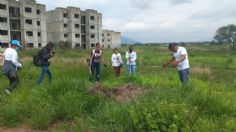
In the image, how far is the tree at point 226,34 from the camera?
8869 centimetres

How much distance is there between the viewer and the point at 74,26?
55.9 m

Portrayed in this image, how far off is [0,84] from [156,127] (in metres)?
6.48

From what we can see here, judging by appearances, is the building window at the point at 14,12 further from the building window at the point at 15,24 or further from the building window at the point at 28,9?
the building window at the point at 28,9

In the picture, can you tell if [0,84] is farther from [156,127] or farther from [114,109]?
[156,127]

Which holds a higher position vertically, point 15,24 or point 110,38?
point 15,24

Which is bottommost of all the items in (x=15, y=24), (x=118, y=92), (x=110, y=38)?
(x=118, y=92)

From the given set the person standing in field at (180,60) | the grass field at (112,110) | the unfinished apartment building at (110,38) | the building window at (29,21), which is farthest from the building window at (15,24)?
the person standing in field at (180,60)

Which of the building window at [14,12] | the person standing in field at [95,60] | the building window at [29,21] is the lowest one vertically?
the person standing in field at [95,60]

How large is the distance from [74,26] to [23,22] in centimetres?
1355

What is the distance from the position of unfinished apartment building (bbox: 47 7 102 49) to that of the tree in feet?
169

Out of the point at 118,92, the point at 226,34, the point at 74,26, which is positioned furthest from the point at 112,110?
the point at 226,34

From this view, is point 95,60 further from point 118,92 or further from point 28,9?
point 28,9

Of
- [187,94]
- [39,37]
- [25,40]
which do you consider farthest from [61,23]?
[187,94]

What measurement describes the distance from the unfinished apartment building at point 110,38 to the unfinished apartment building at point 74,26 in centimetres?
1434
